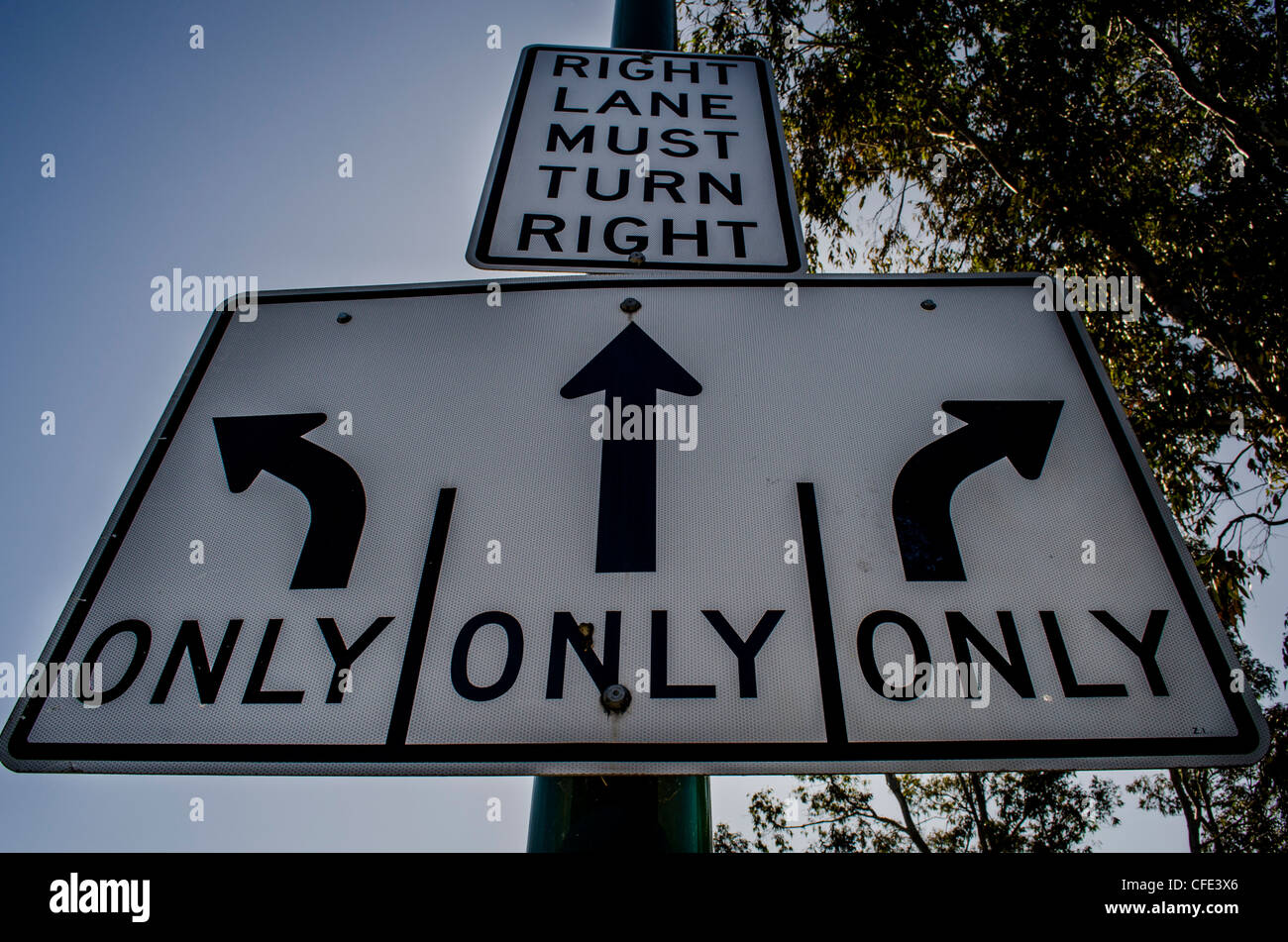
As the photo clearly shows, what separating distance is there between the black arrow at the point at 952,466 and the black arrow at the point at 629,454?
325mm

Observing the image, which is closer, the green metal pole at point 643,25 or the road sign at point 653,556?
the road sign at point 653,556

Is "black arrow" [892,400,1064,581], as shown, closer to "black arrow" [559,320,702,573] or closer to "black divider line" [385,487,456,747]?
"black arrow" [559,320,702,573]

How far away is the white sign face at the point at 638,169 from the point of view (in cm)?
138

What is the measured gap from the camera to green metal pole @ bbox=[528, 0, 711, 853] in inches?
36.1

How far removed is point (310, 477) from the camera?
3.38 ft

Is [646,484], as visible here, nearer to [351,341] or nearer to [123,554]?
[351,341]

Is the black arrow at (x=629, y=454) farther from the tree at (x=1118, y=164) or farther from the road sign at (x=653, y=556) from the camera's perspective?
the tree at (x=1118, y=164)

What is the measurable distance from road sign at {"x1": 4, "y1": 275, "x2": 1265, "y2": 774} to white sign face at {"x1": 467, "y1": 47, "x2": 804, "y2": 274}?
0.64 feet

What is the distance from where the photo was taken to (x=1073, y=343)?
111cm

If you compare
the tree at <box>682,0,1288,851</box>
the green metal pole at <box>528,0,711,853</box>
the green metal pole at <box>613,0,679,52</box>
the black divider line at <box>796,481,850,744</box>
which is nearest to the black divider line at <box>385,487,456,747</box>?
the green metal pole at <box>528,0,711,853</box>

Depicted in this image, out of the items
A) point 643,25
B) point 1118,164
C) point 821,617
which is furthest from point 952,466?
point 1118,164

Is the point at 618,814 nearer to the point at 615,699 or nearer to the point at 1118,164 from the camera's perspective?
the point at 615,699

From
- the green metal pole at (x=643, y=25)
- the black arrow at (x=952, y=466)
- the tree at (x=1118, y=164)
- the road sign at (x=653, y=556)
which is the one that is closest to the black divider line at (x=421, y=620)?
the road sign at (x=653, y=556)
